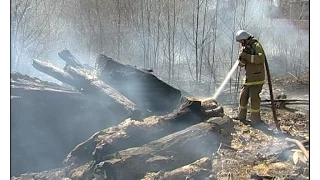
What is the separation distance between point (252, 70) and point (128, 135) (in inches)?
144

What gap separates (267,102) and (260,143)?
438 centimetres

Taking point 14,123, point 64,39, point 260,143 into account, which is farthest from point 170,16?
point 14,123

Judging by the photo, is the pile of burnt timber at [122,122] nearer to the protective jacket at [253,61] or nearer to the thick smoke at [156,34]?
the protective jacket at [253,61]

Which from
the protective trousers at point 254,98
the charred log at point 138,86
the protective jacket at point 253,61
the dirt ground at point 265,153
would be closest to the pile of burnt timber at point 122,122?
the charred log at point 138,86

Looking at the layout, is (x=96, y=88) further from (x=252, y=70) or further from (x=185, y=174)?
(x=252, y=70)

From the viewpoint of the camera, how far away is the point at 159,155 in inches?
200

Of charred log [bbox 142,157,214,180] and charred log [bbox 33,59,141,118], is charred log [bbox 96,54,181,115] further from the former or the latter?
charred log [bbox 142,157,214,180]

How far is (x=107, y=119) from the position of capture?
255 inches

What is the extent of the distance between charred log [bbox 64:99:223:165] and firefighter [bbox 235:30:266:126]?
79.0 inches

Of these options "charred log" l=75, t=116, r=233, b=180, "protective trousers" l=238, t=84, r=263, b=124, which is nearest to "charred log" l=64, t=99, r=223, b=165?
"charred log" l=75, t=116, r=233, b=180

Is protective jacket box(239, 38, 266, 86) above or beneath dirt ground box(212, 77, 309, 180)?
above

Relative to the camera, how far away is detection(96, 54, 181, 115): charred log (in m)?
7.20

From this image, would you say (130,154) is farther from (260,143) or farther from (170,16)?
(170,16)

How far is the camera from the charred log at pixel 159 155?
15.6 feet
